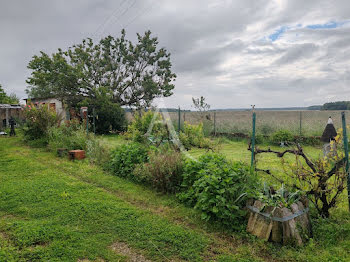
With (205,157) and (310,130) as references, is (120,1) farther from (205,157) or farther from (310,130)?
(310,130)

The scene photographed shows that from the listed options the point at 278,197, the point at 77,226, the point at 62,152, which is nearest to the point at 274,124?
the point at 62,152

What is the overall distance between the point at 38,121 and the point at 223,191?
971cm

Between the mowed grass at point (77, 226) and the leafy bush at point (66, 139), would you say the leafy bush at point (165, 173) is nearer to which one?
the mowed grass at point (77, 226)

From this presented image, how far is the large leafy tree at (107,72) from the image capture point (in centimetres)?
1533

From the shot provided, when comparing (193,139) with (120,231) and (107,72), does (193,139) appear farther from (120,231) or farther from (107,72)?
(107,72)

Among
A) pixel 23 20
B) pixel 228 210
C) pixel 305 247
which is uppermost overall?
pixel 23 20

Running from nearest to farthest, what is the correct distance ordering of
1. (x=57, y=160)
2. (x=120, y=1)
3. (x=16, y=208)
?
(x=16, y=208), (x=57, y=160), (x=120, y=1)

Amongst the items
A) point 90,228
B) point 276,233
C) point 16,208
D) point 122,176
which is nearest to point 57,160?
point 122,176

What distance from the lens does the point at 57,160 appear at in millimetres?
7445

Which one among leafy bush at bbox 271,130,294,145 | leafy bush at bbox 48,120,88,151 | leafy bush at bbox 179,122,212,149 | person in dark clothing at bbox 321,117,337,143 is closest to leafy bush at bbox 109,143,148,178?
leafy bush at bbox 179,122,212,149

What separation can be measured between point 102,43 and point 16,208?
1642cm

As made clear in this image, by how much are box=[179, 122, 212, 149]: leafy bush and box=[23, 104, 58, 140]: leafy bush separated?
612cm

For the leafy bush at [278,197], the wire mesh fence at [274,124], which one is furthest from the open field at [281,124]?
the leafy bush at [278,197]

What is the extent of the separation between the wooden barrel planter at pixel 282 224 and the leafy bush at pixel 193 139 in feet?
12.9
